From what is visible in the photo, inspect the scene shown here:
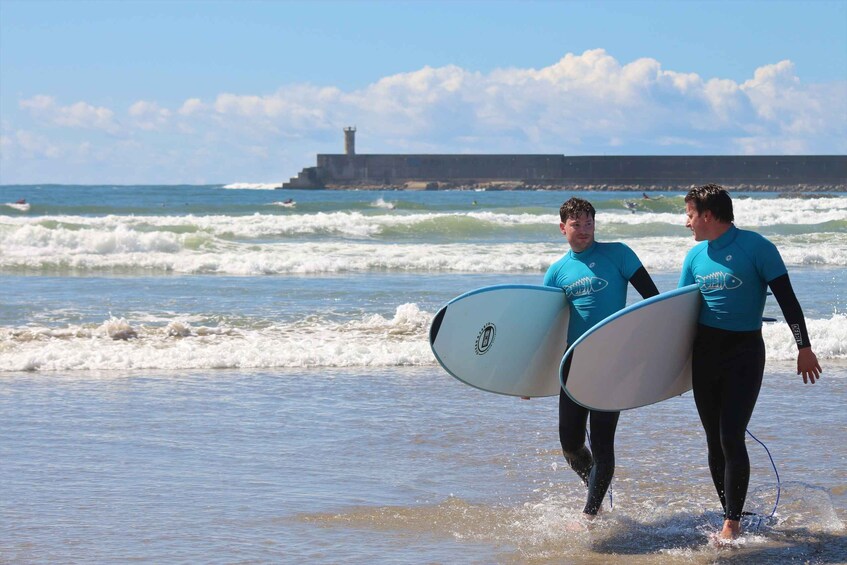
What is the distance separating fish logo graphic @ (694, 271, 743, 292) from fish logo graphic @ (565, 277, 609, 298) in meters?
0.38

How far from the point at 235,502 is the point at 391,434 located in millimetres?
1506

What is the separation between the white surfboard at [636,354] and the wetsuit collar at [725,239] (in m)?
0.19

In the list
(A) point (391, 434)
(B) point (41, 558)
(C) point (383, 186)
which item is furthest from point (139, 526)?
(C) point (383, 186)

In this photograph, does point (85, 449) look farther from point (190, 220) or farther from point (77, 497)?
point (190, 220)

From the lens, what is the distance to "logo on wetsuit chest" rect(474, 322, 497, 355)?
465 cm

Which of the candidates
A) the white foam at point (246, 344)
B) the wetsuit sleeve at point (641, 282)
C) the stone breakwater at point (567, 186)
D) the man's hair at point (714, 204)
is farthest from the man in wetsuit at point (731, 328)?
the stone breakwater at point (567, 186)

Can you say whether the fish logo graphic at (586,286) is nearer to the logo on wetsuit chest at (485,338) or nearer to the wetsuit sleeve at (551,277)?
the wetsuit sleeve at (551,277)

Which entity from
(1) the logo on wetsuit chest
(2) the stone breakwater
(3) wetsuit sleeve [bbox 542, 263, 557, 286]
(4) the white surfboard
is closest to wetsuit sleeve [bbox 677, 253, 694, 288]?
(4) the white surfboard

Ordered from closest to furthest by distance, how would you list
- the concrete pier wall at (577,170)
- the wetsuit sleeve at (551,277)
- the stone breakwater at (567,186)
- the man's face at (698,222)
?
the man's face at (698,222), the wetsuit sleeve at (551,277), the stone breakwater at (567,186), the concrete pier wall at (577,170)

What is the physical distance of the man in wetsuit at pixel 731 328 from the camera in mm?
4023

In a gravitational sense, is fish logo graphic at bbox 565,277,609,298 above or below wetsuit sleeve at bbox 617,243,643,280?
below

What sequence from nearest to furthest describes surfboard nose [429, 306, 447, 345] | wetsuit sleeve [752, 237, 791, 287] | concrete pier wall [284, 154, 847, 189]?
wetsuit sleeve [752, 237, 791, 287]
surfboard nose [429, 306, 447, 345]
concrete pier wall [284, 154, 847, 189]

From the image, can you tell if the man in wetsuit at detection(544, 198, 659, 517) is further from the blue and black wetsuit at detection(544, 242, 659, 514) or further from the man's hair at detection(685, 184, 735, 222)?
the man's hair at detection(685, 184, 735, 222)

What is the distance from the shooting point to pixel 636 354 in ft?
14.2
